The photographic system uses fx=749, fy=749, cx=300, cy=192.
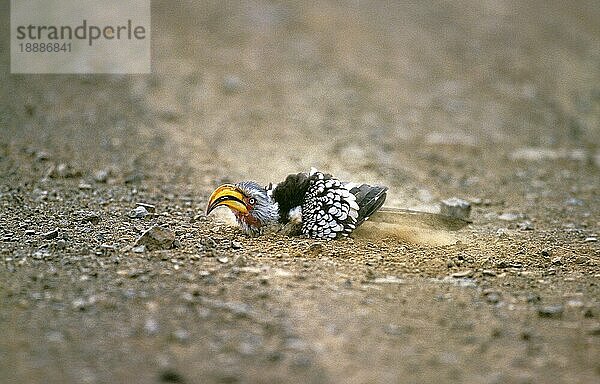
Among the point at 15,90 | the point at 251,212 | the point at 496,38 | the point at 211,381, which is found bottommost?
the point at 211,381

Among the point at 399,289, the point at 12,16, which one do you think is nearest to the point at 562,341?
A: the point at 399,289

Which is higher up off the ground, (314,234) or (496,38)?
(496,38)

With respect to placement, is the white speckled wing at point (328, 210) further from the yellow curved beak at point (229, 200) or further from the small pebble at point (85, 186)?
the small pebble at point (85, 186)

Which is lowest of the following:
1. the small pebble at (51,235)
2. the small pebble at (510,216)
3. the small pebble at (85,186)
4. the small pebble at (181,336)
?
the small pebble at (181,336)

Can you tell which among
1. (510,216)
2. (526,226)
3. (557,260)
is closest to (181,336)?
(557,260)

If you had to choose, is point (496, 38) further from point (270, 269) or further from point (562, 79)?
point (270, 269)

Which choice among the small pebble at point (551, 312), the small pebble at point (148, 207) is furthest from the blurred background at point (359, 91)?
the small pebble at point (551, 312)
